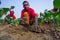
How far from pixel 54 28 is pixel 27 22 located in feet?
1.18

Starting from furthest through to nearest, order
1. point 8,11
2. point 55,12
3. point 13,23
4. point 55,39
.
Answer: point 8,11 < point 13,23 < point 55,12 < point 55,39

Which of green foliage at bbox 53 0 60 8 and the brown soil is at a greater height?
green foliage at bbox 53 0 60 8

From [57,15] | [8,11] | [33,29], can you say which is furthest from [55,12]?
[8,11]

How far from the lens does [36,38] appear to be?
6.61ft

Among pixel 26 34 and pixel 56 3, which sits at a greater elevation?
pixel 56 3

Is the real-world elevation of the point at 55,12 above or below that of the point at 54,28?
above

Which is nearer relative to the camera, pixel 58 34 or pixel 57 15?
pixel 58 34

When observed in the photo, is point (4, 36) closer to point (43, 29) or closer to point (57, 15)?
point (43, 29)

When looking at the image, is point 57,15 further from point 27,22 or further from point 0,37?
point 0,37

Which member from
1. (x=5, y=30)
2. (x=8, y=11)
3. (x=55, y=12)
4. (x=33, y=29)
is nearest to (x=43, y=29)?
(x=33, y=29)

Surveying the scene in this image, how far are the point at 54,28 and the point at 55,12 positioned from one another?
8.3 inches

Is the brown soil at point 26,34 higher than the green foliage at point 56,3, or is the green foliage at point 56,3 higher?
the green foliage at point 56,3

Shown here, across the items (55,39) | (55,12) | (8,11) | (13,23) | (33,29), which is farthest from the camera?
(8,11)

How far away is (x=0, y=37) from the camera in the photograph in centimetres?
204
